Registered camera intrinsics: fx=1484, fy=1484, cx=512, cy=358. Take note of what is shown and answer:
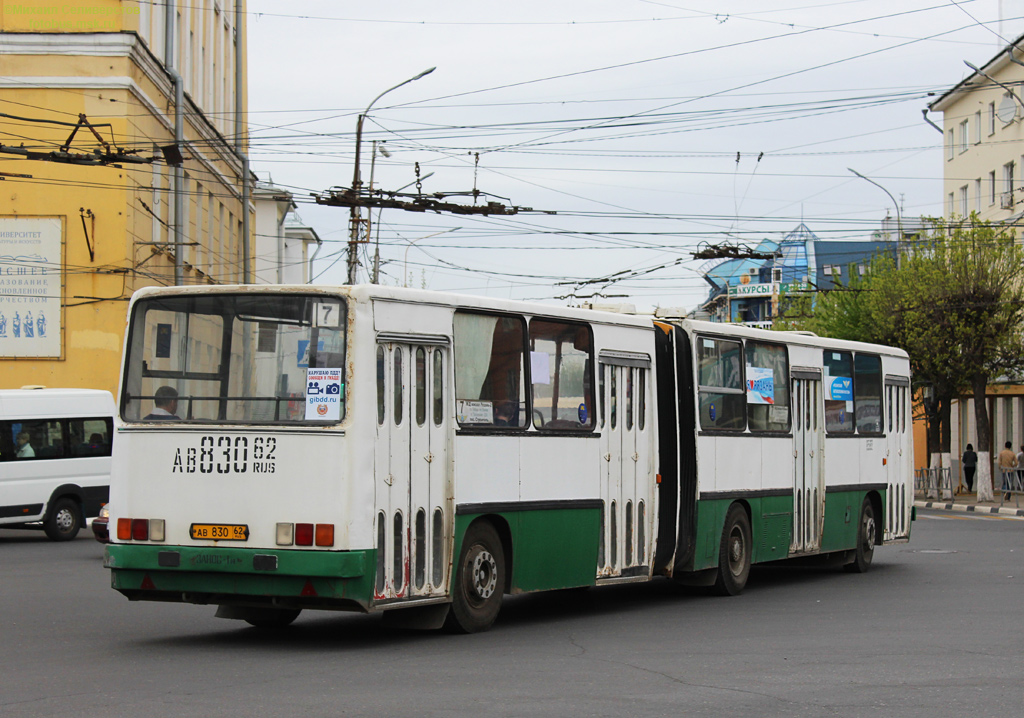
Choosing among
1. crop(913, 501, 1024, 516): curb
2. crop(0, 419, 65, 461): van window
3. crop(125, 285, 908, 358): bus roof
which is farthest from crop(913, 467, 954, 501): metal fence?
crop(125, 285, 908, 358): bus roof

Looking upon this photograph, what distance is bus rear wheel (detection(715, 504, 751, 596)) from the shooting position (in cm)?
1548

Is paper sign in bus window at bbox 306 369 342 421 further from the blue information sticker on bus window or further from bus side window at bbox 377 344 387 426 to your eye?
the blue information sticker on bus window

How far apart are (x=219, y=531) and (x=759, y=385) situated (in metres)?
7.59

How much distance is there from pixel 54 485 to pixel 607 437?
47.3 feet

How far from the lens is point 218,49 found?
146ft

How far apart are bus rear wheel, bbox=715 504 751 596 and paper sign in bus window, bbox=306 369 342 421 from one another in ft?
20.0

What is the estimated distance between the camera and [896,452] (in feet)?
66.2

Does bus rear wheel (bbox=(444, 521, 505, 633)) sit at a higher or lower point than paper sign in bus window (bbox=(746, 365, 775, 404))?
lower

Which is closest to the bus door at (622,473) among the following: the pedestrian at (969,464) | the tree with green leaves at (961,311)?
the tree with green leaves at (961,311)

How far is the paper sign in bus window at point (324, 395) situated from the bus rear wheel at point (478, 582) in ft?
5.51

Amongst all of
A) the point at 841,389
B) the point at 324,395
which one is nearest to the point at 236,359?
the point at 324,395

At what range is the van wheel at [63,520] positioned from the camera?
82.3 feet

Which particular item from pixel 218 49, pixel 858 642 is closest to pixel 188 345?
pixel 858 642

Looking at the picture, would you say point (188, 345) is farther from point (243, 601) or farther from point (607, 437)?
point (607, 437)
